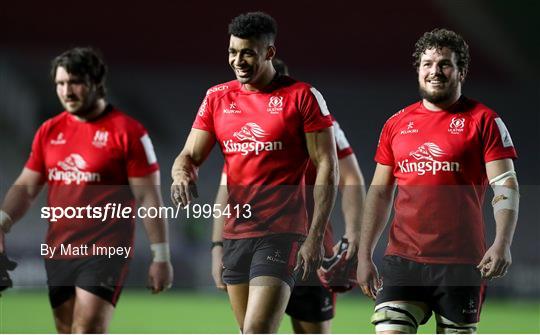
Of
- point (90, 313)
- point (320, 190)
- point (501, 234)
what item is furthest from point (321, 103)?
point (90, 313)

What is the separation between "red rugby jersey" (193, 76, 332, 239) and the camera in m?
5.61

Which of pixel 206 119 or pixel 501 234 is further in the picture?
pixel 206 119

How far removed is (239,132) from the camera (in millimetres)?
5691

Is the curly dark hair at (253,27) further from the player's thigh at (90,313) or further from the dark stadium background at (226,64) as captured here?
the dark stadium background at (226,64)

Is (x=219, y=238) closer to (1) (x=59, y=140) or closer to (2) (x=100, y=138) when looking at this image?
(2) (x=100, y=138)

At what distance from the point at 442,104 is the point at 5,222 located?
278 centimetres

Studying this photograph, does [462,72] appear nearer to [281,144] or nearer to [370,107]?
[281,144]

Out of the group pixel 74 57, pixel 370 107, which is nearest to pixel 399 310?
pixel 74 57

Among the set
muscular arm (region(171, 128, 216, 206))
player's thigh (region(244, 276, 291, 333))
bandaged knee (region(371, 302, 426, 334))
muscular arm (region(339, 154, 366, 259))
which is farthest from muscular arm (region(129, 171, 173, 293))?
bandaged knee (region(371, 302, 426, 334))

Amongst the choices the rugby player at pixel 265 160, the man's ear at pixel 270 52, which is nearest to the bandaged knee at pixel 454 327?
the rugby player at pixel 265 160

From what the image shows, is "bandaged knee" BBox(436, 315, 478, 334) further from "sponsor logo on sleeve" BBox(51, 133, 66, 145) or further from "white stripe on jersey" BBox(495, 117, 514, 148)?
"sponsor logo on sleeve" BBox(51, 133, 66, 145)

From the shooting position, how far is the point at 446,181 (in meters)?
5.42

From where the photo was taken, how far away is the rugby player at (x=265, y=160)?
18.1 feet

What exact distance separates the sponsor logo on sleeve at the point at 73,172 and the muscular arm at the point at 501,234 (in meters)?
2.34
